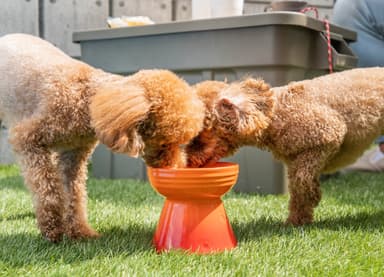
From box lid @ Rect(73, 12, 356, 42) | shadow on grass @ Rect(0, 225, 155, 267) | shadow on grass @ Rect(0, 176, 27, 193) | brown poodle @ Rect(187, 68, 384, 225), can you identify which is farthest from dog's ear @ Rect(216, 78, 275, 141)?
shadow on grass @ Rect(0, 176, 27, 193)

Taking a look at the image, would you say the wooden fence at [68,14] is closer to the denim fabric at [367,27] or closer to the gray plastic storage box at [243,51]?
the gray plastic storage box at [243,51]

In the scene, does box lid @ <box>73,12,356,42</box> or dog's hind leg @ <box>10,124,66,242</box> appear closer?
dog's hind leg @ <box>10,124,66,242</box>

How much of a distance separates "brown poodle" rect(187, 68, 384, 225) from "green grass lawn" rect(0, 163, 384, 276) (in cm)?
22

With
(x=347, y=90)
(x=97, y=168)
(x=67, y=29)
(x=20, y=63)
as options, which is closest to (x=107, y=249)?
(x=20, y=63)

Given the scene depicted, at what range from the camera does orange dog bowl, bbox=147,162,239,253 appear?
6.31 ft

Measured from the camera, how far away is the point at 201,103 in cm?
208

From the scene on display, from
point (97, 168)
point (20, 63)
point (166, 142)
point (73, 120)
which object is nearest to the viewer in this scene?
point (166, 142)

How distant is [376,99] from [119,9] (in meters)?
3.03

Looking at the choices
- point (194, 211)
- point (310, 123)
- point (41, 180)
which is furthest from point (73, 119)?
point (310, 123)

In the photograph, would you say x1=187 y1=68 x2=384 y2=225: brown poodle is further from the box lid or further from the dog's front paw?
the dog's front paw

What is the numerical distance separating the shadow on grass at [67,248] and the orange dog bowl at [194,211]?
0.36 feet

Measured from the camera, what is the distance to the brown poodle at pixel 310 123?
2299mm

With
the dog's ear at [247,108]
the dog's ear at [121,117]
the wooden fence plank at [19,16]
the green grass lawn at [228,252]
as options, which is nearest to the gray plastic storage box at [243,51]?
the green grass lawn at [228,252]

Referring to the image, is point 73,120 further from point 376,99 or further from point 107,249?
point 376,99
